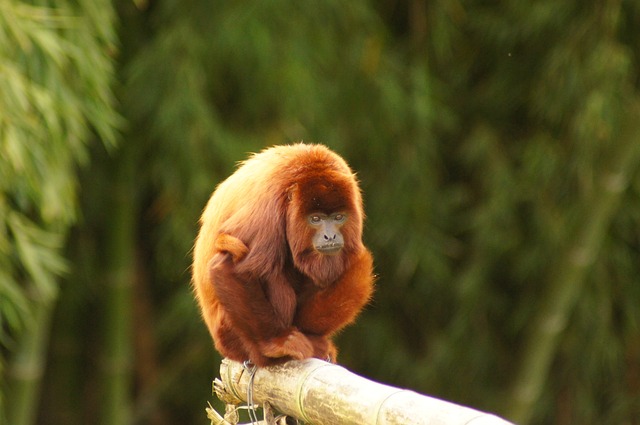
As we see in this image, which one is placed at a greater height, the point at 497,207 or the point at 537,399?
the point at 497,207

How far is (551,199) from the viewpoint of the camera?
16.7ft

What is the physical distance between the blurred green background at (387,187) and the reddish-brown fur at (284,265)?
165cm

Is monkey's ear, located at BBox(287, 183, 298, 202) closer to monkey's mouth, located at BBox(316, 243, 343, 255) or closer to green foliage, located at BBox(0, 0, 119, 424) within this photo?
monkey's mouth, located at BBox(316, 243, 343, 255)

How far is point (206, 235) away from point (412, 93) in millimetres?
2604

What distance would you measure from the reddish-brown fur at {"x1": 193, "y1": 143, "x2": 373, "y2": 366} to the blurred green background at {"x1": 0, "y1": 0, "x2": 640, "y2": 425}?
165cm

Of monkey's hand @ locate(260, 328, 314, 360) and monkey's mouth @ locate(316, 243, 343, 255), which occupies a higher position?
monkey's mouth @ locate(316, 243, 343, 255)

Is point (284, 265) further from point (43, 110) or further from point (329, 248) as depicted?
point (43, 110)

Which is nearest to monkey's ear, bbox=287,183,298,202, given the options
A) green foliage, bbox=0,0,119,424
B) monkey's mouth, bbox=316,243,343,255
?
monkey's mouth, bbox=316,243,343,255

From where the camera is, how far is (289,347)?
2133 mm

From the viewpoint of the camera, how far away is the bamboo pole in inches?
54.5

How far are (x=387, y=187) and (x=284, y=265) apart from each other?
111 inches

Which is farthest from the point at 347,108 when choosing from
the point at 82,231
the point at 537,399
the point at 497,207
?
the point at 537,399

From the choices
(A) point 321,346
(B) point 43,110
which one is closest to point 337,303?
(A) point 321,346

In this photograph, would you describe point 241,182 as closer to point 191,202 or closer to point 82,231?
point 191,202
